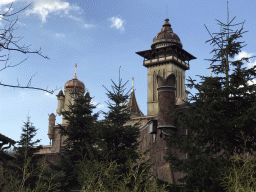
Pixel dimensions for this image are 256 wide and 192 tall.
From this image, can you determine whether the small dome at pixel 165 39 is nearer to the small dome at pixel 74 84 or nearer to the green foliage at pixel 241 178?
the small dome at pixel 74 84

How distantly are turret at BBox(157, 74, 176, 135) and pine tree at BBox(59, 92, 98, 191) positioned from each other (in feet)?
13.6

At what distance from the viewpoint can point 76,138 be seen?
2372cm

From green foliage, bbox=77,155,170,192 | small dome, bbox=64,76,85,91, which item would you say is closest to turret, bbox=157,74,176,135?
green foliage, bbox=77,155,170,192

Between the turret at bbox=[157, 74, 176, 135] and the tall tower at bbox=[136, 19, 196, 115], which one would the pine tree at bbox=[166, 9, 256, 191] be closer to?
the turret at bbox=[157, 74, 176, 135]

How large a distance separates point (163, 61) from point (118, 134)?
137ft

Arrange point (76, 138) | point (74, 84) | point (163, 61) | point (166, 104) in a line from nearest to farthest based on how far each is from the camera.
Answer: point (76, 138) → point (166, 104) → point (163, 61) → point (74, 84)

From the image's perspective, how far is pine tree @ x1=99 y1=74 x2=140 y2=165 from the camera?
60.6 ft

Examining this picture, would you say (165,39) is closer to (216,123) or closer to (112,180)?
(216,123)

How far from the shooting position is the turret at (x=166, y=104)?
23.9 m

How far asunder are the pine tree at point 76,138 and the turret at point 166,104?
13.6 feet

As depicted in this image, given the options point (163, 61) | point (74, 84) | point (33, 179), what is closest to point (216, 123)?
point (33, 179)

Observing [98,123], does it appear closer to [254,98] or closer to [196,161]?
[196,161]

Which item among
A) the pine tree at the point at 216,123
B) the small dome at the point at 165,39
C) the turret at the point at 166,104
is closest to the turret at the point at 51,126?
the small dome at the point at 165,39

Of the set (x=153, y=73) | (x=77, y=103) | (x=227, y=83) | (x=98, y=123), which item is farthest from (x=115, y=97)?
(x=153, y=73)
